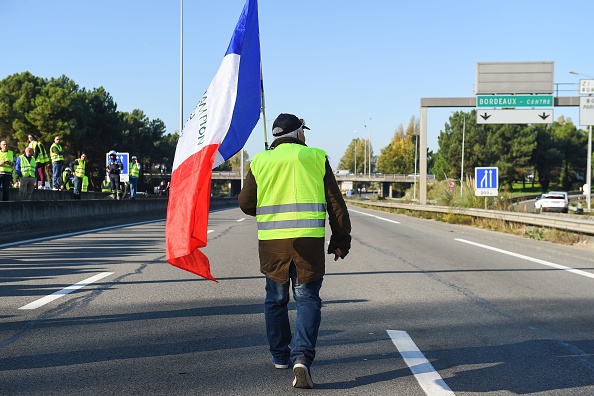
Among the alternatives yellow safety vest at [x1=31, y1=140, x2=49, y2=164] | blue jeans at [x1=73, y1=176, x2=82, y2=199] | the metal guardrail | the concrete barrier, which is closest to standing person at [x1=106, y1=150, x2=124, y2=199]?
the concrete barrier

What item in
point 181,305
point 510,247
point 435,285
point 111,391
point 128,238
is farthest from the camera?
point 128,238

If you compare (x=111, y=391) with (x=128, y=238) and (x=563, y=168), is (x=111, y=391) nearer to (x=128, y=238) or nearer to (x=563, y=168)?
(x=128, y=238)

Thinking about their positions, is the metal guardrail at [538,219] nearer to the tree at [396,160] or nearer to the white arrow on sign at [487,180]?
the white arrow on sign at [487,180]

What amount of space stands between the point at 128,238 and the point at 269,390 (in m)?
13.5

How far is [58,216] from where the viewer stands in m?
19.1

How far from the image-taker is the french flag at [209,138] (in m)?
5.14

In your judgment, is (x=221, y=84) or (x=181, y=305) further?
(x=181, y=305)

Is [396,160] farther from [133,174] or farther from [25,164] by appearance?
[25,164]

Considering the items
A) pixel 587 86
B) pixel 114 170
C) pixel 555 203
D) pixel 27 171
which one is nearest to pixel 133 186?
pixel 114 170

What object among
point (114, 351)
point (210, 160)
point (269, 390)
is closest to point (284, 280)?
point (269, 390)

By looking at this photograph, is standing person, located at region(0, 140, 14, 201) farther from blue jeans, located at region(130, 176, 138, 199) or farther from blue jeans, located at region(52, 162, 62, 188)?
blue jeans, located at region(130, 176, 138, 199)

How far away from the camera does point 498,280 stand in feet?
33.5

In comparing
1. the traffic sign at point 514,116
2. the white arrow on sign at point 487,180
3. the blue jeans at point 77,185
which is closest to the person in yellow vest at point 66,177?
the blue jeans at point 77,185

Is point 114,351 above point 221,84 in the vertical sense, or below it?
below
